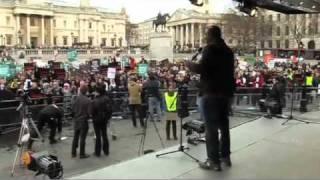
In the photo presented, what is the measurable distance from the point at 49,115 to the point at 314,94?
388 inches

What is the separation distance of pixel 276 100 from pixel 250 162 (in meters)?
7.64

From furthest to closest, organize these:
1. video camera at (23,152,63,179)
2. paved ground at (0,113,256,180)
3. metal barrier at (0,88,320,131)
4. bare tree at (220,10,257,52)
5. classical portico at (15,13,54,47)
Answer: classical portico at (15,13,54,47)
bare tree at (220,10,257,52)
metal barrier at (0,88,320,131)
paved ground at (0,113,256,180)
video camera at (23,152,63,179)

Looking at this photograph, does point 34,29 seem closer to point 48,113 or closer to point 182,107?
point 48,113

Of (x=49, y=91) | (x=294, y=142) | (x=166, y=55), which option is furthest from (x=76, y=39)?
(x=294, y=142)

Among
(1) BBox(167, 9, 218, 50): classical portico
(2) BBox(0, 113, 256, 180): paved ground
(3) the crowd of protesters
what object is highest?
(1) BBox(167, 9, 218, 50): classical portico

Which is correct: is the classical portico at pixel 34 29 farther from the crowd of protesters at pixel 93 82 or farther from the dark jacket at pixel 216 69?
the dark jacket at pixel 216 69

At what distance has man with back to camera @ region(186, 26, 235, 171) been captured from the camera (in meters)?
6.60

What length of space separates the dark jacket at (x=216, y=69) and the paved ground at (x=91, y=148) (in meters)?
5.00

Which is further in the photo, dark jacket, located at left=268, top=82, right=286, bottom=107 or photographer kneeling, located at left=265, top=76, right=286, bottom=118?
dark jacket, located at left=268, top=82, right=286, bottom=107

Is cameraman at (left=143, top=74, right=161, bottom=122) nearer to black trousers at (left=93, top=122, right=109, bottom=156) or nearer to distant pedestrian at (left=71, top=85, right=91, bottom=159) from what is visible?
black trousers at (left=93, top=122, right=109, bottom=156)

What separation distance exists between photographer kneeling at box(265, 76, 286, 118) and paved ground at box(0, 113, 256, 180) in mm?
739

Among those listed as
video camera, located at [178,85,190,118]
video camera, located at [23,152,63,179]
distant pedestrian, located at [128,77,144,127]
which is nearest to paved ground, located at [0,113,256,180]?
distant pedestrian, located at [128,77,144,127]

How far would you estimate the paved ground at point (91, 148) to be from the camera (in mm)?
11422

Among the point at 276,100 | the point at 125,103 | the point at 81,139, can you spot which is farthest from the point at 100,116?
the point at 125,103
